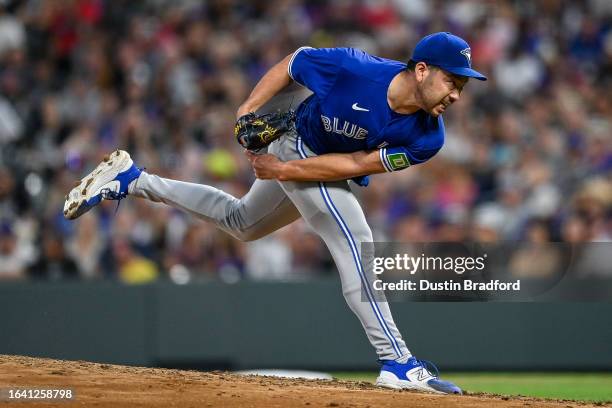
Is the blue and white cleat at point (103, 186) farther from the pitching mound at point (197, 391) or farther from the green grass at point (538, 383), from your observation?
the green grass at point (538, 383)

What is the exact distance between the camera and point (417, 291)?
9.36m

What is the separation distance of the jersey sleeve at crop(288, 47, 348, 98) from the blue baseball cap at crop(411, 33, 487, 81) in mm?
492

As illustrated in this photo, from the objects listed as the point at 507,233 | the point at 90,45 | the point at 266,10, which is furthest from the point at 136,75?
the point at 507,233

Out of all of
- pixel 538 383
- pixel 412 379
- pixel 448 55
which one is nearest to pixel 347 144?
pixel 448 55

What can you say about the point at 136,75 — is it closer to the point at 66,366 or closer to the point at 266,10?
the point at 266,10

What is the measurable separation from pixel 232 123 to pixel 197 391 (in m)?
6.76

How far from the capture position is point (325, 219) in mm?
6340

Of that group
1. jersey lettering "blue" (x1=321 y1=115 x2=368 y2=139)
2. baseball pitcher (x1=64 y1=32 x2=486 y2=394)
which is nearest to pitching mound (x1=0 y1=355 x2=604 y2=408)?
baseball pitcher (x1=64 y1=32 x2=486 y2=394)

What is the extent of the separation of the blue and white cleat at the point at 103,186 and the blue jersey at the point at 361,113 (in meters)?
1.23

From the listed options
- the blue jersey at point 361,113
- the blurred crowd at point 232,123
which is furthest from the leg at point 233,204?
the blurred crowd at point 232,123

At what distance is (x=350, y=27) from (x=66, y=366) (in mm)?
8114

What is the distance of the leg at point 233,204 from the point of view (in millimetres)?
6562

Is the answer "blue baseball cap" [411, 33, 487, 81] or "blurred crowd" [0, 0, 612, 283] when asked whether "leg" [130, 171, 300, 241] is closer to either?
"blue baseball cap" [411, 33, 487, 81]

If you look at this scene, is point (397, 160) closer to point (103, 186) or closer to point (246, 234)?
point (246, 234)
